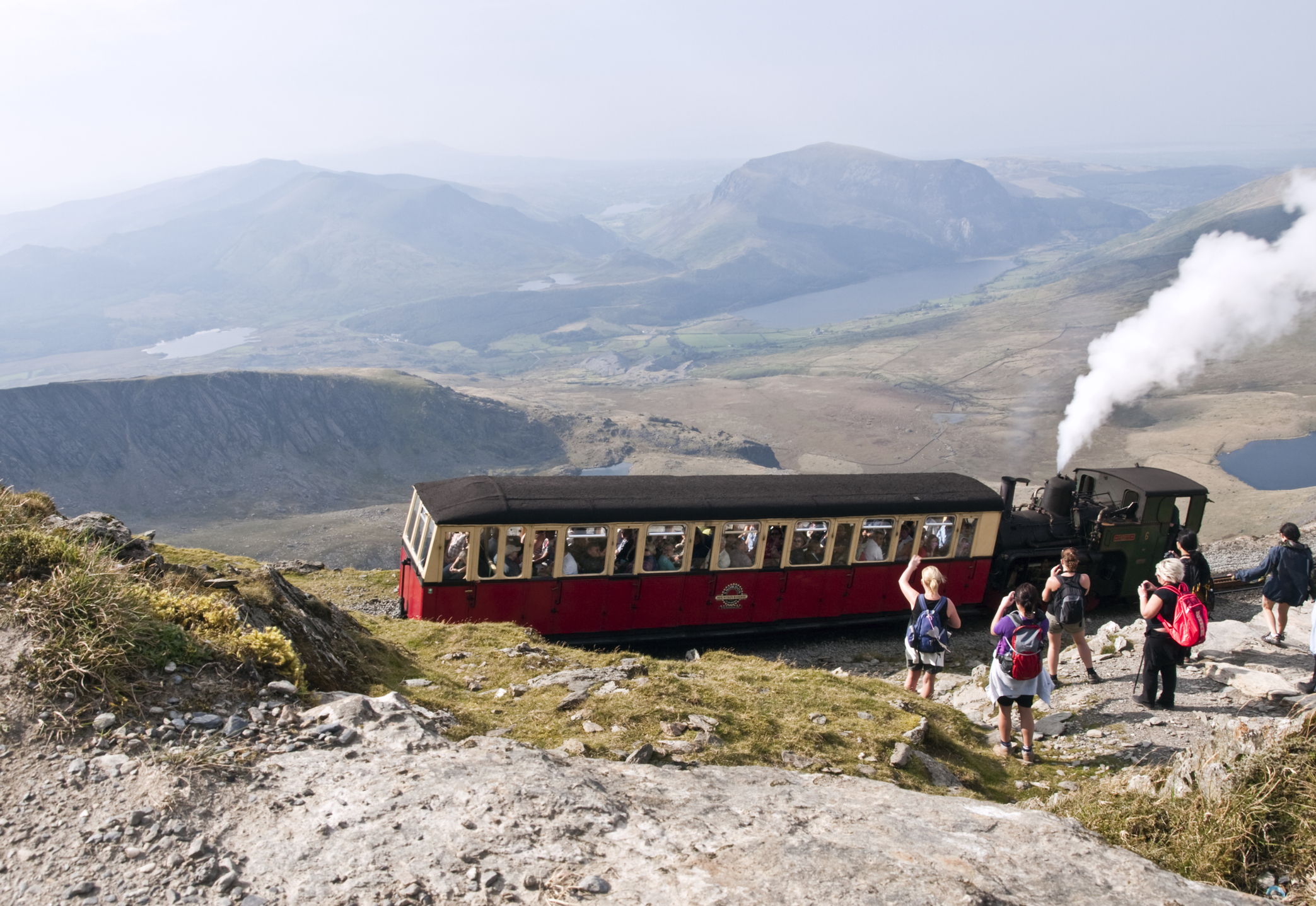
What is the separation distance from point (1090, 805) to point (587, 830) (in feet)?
16.3

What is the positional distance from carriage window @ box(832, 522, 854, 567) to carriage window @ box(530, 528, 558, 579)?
5877mm

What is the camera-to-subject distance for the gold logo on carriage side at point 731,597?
1667cm

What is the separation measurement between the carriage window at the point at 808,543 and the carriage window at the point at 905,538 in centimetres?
177

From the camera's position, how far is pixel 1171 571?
10.9 meters

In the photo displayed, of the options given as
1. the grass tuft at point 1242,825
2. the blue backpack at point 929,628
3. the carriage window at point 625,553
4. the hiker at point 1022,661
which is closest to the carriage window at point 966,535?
the blue backpack at point 929,628

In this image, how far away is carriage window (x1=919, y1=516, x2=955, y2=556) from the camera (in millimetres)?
17891

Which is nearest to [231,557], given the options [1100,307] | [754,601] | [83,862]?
[754,601]

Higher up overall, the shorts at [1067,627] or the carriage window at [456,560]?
the carriage window at [456,560]

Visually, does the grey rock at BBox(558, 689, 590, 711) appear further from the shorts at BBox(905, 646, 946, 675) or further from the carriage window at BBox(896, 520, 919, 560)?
the carriage window at BBox(896, 520, 919, 560)

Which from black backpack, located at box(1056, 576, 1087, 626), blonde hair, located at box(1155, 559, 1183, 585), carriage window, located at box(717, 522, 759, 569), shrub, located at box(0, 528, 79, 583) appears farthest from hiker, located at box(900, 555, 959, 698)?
shrub, located at box(0, 528, 79, 583)

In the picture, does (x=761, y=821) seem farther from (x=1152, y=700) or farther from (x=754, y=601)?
(x=754, y=601)

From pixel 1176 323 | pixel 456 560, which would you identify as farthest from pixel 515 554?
pixel 1176 323

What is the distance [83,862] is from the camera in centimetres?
546

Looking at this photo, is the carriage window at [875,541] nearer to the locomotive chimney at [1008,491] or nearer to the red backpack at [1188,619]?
the locomotive chimney at [1008,491]
